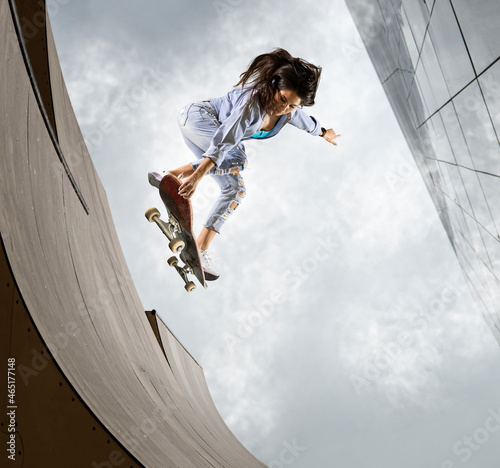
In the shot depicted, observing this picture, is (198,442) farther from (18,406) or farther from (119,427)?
(18,406)

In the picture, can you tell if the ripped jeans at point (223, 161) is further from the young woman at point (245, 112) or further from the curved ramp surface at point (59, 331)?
the curved ramp surface at point (59, 331)

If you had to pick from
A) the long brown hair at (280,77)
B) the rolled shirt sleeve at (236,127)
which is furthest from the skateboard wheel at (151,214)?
the long brown hair at (280,77)

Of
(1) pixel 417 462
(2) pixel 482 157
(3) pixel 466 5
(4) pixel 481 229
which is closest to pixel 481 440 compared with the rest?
(1) pixel 417 462

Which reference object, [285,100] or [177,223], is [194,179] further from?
[285,100]

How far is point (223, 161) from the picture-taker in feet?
20.1

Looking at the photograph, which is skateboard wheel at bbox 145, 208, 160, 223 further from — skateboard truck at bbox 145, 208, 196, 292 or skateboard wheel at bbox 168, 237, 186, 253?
skateboard wheel at bbox 168, 237, 186, 253

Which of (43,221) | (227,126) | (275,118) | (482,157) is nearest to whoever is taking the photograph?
(43,221)

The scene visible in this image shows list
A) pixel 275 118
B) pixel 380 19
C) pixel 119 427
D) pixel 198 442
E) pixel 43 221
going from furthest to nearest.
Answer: pixel 380 19
pixel 275 118
pixel 198 442
pixel 43 221
pixel 119 427

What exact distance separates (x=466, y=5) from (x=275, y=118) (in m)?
2.77

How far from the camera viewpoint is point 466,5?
3541mm

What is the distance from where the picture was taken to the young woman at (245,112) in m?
5.44

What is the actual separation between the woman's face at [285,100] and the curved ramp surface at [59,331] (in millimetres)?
2578

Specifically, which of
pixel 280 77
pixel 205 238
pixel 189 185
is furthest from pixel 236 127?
pixel 205 238

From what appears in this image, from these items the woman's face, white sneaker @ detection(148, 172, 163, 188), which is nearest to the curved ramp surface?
white sneaker @ detection(148, 172, 163, 188)
